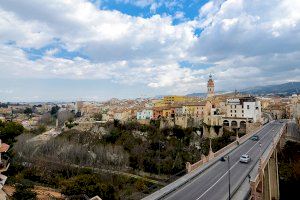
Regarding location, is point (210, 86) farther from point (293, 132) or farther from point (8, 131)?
point (8, 131)

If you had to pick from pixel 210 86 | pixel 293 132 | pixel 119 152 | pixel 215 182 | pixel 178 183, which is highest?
pixel 210 86

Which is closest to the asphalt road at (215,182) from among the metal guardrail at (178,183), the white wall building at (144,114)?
the metal guardrail at (178,183)

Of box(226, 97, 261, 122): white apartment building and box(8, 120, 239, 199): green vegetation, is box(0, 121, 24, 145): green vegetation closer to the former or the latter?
box(8, 120, 239, 199): green vegetation

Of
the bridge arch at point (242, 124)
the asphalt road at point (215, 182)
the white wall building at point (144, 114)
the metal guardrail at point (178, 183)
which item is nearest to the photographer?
the metal guardrail at point (178, 183)

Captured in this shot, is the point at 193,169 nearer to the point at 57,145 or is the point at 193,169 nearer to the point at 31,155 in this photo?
the point at 31,155

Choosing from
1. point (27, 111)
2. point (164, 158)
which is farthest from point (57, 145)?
point (27, 111)

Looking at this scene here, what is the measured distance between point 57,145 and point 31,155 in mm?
7895

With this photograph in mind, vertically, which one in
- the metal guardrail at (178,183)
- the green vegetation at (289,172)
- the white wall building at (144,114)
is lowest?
the green vegetation at (289,172)

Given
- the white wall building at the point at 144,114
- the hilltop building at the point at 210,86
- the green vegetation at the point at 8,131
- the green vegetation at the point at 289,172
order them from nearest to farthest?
the green vegetation at the point at 8,131 → the green vegetation at the point at 289,172 → the white wall building at the point at 144,114 → the hilltop building at the point at 210,86

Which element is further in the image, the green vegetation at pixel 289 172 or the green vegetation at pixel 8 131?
the green vegetation at pixel 289 172

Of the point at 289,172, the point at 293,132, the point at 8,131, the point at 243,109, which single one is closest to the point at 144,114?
the point at 243,109

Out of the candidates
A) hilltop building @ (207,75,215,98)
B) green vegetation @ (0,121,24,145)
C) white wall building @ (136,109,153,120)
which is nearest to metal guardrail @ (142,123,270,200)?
green vegetation @ (0,121,24,145)

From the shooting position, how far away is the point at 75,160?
54.6 metres

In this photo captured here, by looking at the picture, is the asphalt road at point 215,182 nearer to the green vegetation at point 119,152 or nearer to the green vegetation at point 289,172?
the green vegetation at point 119,152
